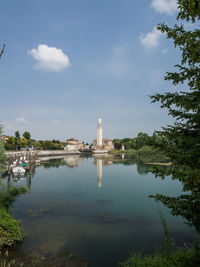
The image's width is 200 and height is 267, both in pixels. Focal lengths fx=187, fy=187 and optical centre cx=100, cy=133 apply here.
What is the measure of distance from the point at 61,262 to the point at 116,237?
491 centimetres

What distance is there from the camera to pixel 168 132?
7.26 meters

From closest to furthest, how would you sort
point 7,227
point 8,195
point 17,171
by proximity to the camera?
point 7,227 < point 8,195 < point 17,171

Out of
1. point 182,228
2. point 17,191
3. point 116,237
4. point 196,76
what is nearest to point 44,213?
point 17,191

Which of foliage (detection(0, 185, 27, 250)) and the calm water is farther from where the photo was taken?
the calm water

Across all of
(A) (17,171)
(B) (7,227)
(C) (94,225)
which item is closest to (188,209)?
(B) (7,227)

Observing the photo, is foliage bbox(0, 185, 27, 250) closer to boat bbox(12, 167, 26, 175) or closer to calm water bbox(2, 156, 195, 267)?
calm water bbox(2, 156, 195, 267)

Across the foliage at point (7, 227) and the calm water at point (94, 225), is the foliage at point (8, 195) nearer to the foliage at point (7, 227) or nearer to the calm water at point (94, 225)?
the foliage at point (7, 227)

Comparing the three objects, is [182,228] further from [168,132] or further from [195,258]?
[168,132]

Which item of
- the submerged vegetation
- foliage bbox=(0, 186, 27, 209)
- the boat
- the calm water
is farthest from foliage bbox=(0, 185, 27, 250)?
the boat

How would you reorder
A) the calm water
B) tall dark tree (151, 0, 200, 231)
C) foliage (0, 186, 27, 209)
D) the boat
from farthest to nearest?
the boat → foliage (0, 186, 27, 209) → the calm water → tall dark tree (151, 0, 200, 231)

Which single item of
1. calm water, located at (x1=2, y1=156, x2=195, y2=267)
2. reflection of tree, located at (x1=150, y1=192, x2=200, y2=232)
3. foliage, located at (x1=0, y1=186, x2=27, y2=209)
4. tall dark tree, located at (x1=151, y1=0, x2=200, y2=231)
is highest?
tall dark tree, located at (x1=151, y1=0, x2=200, y2=231)

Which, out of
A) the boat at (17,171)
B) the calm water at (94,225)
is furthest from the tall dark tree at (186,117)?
the boat at (17,171)

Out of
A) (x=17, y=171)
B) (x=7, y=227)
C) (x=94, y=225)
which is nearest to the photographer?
(x=7, y=227)

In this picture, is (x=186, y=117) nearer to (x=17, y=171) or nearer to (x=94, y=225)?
(x=94, y=225)
